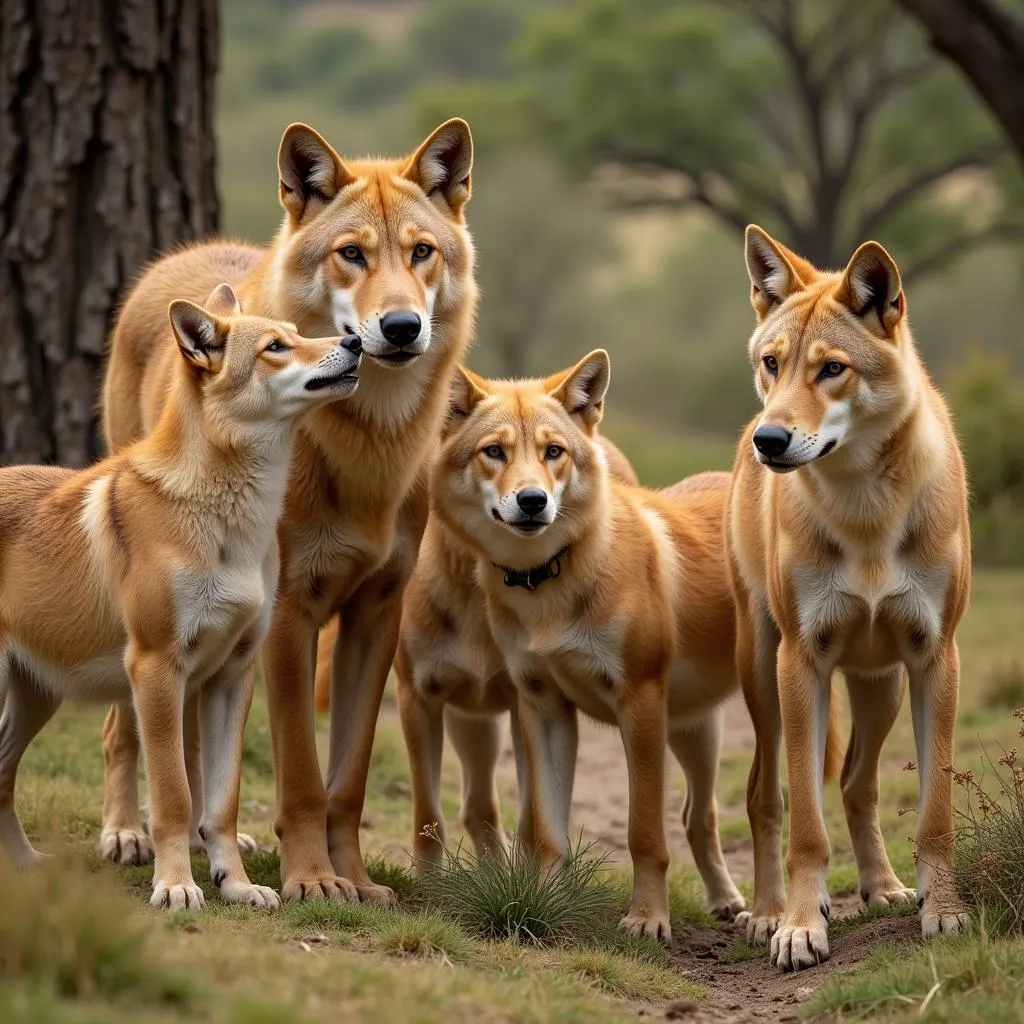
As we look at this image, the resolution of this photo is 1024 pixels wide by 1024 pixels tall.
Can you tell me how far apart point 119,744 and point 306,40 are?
2970 inches

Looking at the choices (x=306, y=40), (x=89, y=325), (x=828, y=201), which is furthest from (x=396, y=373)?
(x=306, y=40)

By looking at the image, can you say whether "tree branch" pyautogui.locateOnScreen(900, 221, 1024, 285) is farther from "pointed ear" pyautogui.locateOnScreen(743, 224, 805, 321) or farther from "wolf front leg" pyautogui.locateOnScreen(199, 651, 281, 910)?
"wolf front leg" pyautogui.locateOnScreen(199, 651, 281, 910)

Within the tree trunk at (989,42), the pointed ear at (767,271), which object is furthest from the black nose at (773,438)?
the tree trunk at (989,42)

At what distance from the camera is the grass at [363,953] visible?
148 inches

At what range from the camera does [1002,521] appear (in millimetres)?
18125

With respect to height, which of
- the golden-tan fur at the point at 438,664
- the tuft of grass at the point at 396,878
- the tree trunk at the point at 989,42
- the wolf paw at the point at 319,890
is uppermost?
the tree trunk at the point at 989,42

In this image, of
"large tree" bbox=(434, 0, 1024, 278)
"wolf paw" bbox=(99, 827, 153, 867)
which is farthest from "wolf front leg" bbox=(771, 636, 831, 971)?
"large tree" bbox=(434, 0, 1024, 278)

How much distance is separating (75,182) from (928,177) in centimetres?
2713

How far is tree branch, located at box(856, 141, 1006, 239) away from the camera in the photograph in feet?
105

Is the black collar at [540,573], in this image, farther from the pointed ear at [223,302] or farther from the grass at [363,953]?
the pointed ear at [223,302]

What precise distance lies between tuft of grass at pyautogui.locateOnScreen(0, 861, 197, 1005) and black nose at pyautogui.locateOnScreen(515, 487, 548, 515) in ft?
8.44

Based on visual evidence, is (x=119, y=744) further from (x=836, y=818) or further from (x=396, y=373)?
(x=836, y=818)

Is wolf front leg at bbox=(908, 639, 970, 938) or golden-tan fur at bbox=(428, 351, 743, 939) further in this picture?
golden-tan fur at bbox=(428, 351, 743, 939)

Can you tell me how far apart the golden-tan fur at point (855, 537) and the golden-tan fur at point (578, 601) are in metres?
0.67
